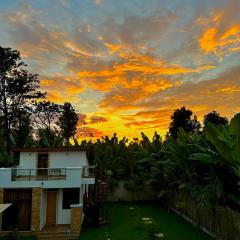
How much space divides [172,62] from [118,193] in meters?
19.3

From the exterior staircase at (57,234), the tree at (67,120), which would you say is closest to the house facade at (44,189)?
the exterior staircase at (57,234)

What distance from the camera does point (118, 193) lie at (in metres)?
38.4

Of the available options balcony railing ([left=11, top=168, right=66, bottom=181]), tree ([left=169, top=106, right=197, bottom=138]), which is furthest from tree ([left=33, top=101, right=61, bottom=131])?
balcony railing ([left=11, top=168, right=66, bottom=181])

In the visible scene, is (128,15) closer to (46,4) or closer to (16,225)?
(46,4)

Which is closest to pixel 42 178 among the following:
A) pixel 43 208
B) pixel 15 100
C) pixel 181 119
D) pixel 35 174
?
pixel 35 174

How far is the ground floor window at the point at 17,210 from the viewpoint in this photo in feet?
71.3

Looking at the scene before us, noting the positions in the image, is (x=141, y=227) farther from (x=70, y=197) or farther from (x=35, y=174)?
(x=35, y=174)

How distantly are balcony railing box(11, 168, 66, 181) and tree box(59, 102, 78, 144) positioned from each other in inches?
1212

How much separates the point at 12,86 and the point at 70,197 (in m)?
19.7

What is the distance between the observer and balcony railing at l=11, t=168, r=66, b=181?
22250mm

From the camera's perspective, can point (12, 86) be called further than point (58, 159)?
Yes

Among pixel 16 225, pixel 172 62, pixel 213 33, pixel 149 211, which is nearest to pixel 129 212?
pixel 149 211

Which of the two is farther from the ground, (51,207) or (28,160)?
(28,160)

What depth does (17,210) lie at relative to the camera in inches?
862
